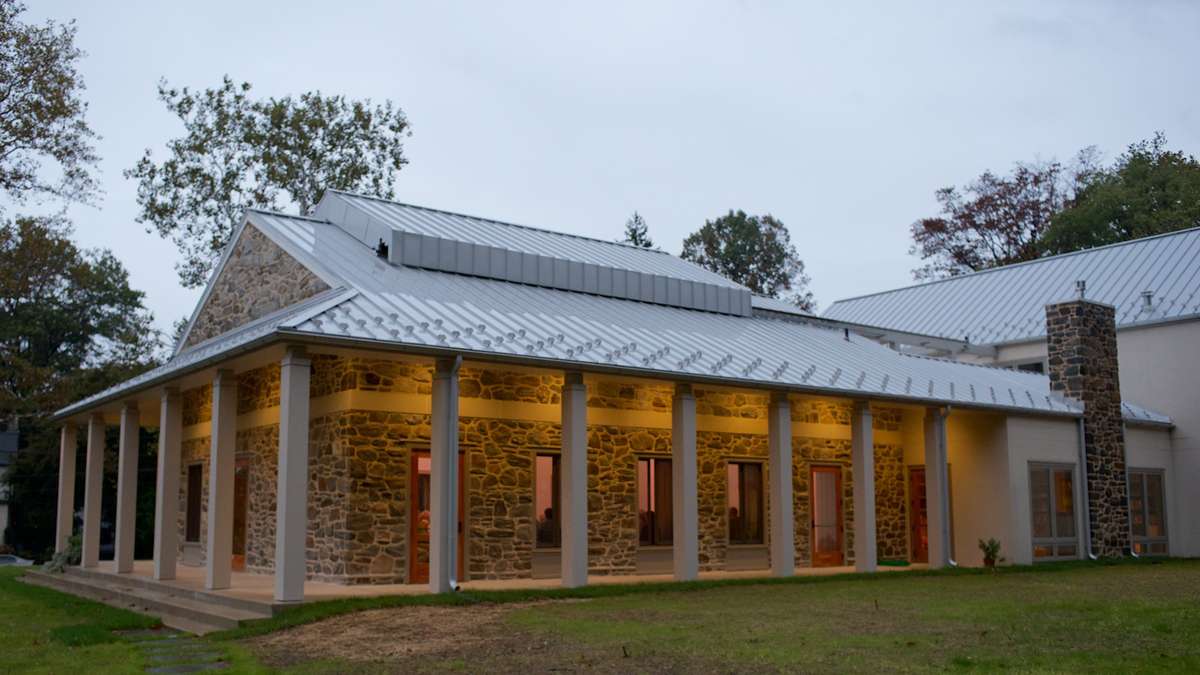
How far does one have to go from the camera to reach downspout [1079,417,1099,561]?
21.1m

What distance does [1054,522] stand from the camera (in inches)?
816

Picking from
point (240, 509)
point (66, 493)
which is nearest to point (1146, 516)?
point (240, 509)

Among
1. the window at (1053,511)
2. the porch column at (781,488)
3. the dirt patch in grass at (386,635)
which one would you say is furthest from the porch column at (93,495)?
the window at (1053,511)

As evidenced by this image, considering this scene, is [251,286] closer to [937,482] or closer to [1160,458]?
[937,482]

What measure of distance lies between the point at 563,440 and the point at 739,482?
557cm

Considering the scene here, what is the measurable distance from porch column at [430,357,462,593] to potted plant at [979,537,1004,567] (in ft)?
34.5

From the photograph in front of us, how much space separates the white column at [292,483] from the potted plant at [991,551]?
40.7ft

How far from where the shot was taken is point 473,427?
15703 mm

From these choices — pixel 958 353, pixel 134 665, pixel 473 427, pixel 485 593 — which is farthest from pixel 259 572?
pixel 958 353

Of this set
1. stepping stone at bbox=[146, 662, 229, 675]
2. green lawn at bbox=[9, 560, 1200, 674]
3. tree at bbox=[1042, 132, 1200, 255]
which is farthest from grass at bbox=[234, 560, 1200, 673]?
tree at bbox=[1042, 132, 1200, 255]

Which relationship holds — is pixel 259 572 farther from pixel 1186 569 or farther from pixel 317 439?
pixel 1186 569

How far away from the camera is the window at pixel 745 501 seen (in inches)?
742

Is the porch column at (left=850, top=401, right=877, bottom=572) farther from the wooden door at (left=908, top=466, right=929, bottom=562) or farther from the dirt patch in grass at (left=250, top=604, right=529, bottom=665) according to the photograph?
Result: the dirt patch in grass at (left=250, top=604, right=529, bottom=665)

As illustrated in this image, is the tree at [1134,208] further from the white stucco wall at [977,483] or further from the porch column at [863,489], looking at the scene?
the porch column at [863,489]
